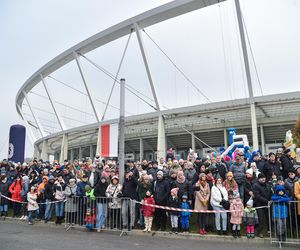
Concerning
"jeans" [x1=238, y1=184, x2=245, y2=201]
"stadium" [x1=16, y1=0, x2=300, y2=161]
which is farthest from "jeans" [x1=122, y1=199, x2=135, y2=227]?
"stadium" [x1=16, y1=0, x2=300, y2=161]

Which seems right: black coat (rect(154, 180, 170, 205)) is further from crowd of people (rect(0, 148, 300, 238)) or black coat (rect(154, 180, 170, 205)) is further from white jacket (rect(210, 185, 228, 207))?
white jacket (rect(210, 185, 228, 207))

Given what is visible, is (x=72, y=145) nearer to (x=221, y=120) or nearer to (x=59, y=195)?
(x=221, y=120)

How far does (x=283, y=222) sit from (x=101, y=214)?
472cm

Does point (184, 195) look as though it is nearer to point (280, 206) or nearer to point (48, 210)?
point (280, 206)

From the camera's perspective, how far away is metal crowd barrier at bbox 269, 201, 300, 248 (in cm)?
A: 696

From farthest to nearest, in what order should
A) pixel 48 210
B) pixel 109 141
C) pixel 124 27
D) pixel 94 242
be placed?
pixel 124 27, pixel 48 210, pixel 109 141, pixel 94 242

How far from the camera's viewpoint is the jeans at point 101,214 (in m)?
8.67

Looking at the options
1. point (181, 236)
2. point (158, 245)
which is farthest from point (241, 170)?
point (158, 245)

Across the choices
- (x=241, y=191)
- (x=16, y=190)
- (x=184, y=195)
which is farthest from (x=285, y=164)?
(x=16, y=190)

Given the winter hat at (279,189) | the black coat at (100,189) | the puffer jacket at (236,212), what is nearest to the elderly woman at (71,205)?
the black coat at (100,189)

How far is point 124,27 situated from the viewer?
79.9 feet

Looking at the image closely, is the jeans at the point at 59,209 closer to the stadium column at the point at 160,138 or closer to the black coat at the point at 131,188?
the black coat at the point at 131,188

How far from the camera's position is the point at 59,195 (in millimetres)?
9844

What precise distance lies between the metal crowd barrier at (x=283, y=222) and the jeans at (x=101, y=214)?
14.4 feet
